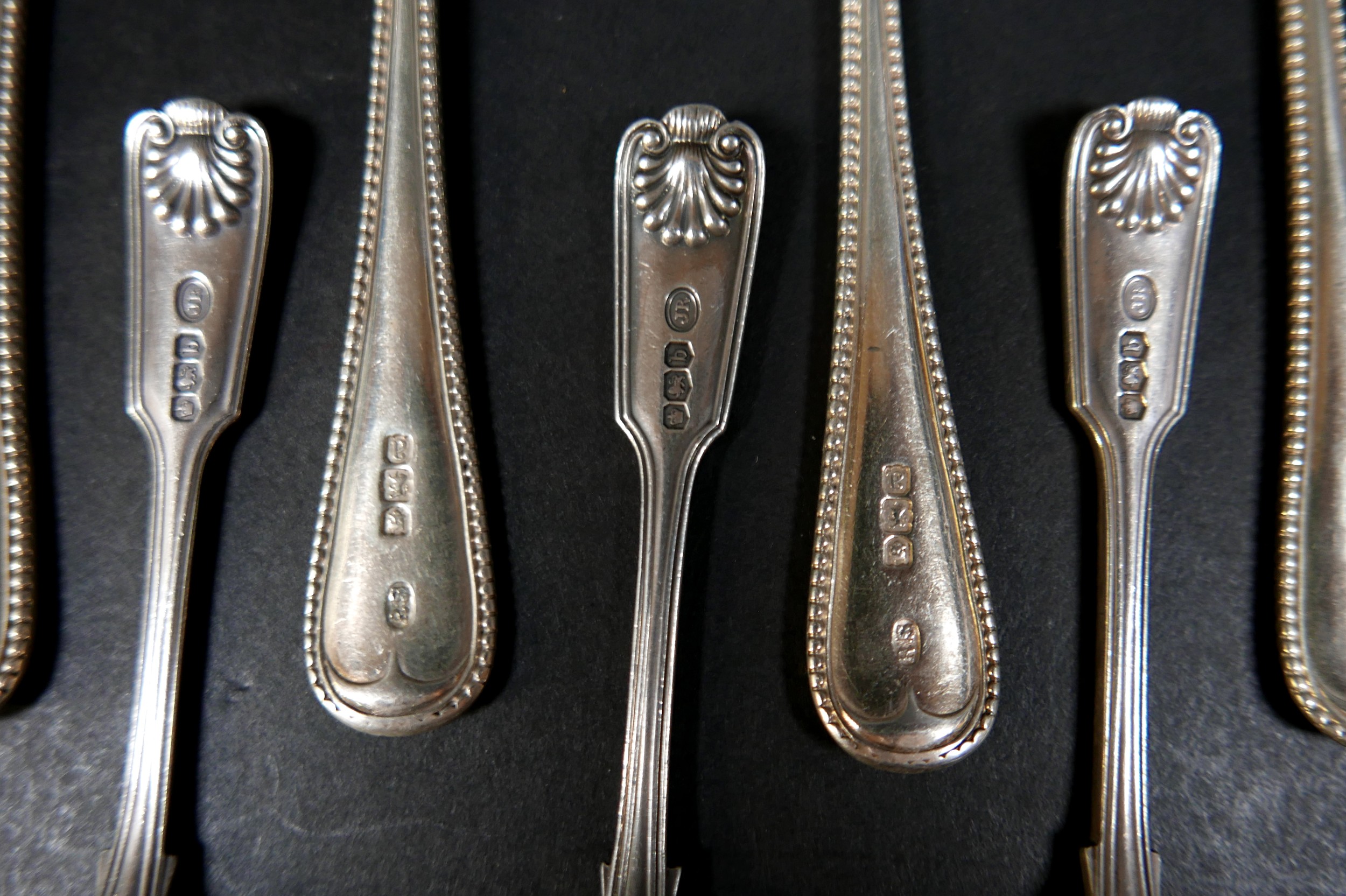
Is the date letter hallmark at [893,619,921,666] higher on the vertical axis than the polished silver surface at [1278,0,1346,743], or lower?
lower

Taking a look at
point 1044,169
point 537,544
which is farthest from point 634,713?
point 1044,169

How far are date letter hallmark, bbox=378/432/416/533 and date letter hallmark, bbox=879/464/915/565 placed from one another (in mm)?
392

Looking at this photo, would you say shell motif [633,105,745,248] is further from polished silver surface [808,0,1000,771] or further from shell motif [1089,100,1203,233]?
shell motif [1089,100,1203,233]

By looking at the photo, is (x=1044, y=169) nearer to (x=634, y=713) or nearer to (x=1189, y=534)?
(x=1189, y=534)

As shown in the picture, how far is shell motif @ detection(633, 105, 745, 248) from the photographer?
2.23ft

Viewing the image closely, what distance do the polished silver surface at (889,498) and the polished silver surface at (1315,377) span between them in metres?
0.25

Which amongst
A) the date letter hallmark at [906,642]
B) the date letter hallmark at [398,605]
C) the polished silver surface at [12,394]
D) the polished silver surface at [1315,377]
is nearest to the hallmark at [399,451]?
the date letter hallmark at [398,605]

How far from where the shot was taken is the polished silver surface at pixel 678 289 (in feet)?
2.21

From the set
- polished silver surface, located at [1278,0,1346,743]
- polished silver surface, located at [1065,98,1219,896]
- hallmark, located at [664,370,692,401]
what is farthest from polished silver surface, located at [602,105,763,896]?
polished silver surface, located at [1278,0,1346,743]

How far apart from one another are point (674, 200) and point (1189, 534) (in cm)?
52

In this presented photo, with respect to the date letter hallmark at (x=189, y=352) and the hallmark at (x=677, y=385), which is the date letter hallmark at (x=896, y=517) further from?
the date letter hallmark at (x=189, y=352)

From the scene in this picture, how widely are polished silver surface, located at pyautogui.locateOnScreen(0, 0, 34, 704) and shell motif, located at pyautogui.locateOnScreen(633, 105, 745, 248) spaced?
567 millimetres

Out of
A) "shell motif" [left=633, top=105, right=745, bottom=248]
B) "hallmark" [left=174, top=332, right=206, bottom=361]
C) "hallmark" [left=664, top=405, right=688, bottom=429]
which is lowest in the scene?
"hallmark" [left=664, top=405, right=688, bottom=429]

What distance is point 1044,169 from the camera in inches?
28.3
